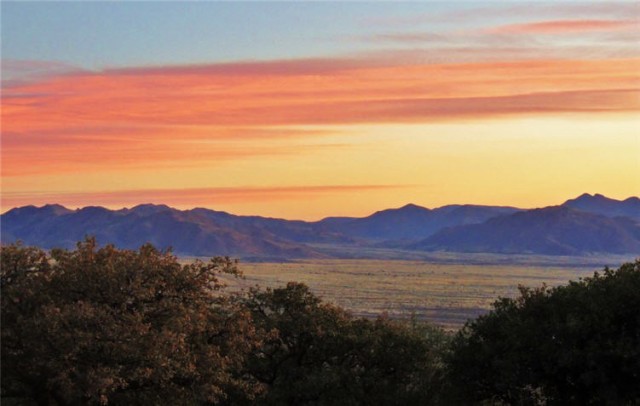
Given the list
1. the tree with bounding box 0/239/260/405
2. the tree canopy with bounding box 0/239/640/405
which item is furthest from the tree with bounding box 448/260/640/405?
the tree with bounding box 0/239/260/405

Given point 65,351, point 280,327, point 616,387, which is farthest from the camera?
point 280,327

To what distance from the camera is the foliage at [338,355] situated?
152ft

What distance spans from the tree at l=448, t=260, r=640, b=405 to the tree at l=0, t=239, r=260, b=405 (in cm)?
1293

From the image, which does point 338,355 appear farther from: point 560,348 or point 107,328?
point 107,328

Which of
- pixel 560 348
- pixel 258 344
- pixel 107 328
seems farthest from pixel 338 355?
pixel 107 328

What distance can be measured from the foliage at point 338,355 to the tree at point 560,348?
255 centimetres

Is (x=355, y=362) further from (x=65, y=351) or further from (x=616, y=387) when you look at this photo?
(x=65, y=351)

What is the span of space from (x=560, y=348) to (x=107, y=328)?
66.9ft

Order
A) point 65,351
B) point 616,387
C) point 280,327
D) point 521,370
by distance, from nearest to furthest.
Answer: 1. point 65,351
2. point 616,387
3. point 521,370
4. point 280,327

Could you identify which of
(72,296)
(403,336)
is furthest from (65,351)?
(403,336)

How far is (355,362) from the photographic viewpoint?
4775 centimetres

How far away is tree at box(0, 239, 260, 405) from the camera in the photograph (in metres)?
32.2

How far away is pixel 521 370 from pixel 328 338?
10.3 metres

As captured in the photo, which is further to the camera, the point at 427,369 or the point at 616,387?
the point at 427,369
